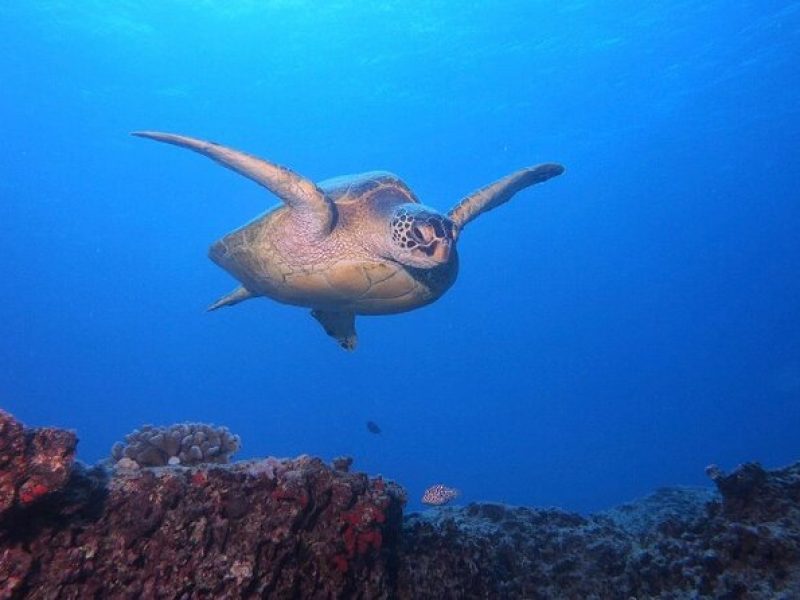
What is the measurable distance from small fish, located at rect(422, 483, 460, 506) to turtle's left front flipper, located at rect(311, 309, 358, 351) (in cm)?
298

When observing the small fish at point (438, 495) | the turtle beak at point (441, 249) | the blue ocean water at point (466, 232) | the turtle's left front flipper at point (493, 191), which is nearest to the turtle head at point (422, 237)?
the turtle beak at point (441, 249)

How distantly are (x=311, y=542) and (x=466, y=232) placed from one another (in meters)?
81.1

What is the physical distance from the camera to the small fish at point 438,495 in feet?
24.7

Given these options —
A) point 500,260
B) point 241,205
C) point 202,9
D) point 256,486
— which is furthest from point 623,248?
point 256,486

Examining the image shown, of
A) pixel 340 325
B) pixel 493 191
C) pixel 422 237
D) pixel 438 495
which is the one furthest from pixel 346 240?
pixel 438 495

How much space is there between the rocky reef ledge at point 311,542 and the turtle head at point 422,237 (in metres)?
2.63

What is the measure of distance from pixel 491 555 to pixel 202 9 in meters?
42.6

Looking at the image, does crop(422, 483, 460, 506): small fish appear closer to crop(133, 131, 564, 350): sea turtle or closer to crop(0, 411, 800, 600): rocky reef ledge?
crop(0, 411, 800, 600): rocky reef ledge

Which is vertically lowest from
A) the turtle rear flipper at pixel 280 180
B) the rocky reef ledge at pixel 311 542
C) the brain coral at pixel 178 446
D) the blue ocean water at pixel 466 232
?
the rocky reef ledge at pixel 311 542

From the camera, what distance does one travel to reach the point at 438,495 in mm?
7629

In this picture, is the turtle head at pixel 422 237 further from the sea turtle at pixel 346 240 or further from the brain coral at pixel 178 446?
the brain coral at pixel 178 446

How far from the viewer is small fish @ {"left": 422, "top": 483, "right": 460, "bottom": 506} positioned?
7.54m

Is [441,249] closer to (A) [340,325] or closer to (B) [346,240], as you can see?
(B) [346,240]

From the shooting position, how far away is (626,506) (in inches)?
285
